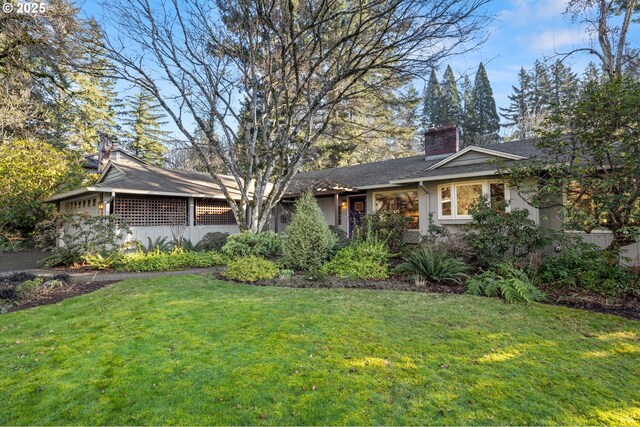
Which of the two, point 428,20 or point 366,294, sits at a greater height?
point 428,20

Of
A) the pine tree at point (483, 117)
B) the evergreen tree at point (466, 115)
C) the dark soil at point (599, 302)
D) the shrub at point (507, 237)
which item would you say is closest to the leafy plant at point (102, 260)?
the shrub at point (507, 237)

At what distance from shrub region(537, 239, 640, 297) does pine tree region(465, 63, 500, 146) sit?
29714 millimetres

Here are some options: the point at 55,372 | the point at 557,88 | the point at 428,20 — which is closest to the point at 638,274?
the point at 428,20

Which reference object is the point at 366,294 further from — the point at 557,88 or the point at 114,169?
the point at 557,88

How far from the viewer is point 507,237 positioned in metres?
6.82

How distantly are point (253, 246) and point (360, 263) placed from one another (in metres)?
3.67

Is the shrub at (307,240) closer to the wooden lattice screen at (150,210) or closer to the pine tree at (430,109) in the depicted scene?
the wooden lattice screen at (150,210)

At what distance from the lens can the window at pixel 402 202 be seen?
1184cm

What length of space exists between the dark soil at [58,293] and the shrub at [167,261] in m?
1.47

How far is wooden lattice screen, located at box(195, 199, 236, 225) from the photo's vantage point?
13.7 m

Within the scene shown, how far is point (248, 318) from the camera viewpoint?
4355 mm

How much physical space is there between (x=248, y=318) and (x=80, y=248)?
8.03 metres

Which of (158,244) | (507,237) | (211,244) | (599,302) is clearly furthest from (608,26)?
(158,244)

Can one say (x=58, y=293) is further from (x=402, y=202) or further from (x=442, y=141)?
(x=442, y=141)
